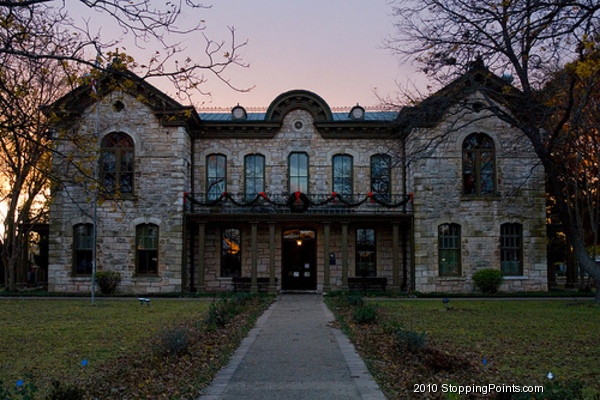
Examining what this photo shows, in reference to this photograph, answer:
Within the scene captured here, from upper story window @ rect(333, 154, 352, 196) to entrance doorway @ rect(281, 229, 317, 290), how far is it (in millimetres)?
2330

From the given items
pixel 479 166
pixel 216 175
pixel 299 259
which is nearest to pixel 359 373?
pixel 479 166

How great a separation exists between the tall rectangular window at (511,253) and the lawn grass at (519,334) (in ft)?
12.5

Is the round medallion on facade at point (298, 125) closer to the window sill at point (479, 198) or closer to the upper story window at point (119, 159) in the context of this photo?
the upper story window at point (119, 159)

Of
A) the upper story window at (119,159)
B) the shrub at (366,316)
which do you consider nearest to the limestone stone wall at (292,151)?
the upper story window at (119,159)

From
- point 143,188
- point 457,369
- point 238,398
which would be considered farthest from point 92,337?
point 143,188

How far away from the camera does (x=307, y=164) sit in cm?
2564

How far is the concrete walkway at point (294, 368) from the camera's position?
721 centimetres

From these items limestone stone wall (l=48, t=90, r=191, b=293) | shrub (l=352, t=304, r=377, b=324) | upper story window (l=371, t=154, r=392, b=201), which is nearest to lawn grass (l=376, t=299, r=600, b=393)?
shrub (l=352, t=304, r=377, b=324)

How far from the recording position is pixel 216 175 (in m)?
25.6

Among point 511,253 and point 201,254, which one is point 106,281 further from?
point 511,253

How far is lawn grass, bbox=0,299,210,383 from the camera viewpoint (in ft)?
29.4

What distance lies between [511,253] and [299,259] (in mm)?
9068

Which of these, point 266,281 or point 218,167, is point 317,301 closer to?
point 266,281

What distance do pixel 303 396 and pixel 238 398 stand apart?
800mm
